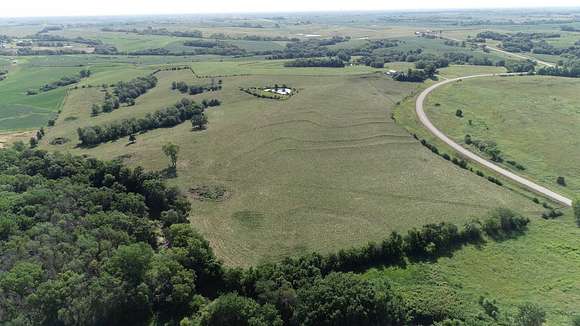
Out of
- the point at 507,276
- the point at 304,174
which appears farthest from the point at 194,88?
the point at 507,276

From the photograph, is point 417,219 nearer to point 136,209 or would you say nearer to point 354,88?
point 136,209

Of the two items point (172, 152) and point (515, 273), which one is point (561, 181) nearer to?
point (515, 273)

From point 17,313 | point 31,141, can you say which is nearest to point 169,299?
point 17,313

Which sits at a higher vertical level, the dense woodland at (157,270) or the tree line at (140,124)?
the tree line at (140,124)

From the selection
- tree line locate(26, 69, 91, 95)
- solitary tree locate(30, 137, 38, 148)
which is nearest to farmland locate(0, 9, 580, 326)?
solitary tree locate(30, 137, 38, 148)

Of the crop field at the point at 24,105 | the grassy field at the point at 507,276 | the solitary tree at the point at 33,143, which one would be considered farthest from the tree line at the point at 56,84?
the grassy field at the point at 507,276

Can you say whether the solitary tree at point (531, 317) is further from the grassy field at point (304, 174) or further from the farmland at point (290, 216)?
the grassy field at point (304, 174)

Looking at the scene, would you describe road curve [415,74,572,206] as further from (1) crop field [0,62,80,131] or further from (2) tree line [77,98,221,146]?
(1) crop field [0,62,80,131]
